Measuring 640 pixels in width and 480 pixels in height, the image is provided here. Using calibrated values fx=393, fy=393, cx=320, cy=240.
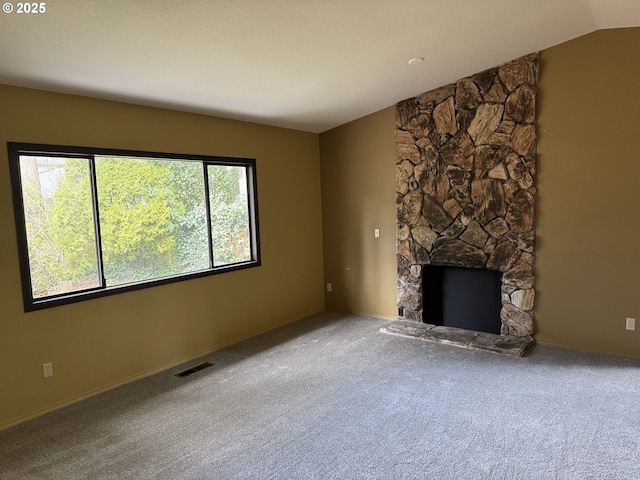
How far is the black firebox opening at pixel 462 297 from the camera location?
442cm

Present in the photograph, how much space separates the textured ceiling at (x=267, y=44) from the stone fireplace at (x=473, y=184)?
0.33 metres

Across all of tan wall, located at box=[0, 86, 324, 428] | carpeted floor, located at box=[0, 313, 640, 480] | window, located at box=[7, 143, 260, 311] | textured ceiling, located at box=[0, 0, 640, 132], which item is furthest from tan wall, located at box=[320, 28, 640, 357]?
window, located at box=[7, 143, 260, 311]

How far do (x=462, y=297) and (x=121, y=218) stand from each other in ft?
12.3

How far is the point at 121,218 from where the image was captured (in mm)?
3529

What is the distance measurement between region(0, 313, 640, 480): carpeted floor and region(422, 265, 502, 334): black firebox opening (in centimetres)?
66

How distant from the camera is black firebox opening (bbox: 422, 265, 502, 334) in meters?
4.42

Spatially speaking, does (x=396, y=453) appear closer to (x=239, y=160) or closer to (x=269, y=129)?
(x=239, y=160)

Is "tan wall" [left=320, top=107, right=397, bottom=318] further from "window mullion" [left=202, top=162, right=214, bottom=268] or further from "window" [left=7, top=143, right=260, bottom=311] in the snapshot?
"window mullion" [left=202, top=162, right=214, bottom=268]

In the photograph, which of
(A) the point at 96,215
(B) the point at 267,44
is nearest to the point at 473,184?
(B) the point at 267,44

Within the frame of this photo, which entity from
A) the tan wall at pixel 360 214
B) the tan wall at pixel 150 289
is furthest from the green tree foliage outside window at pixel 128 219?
the tan wall at pixel 360 214

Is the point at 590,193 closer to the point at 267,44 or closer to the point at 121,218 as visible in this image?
the point at 267,44

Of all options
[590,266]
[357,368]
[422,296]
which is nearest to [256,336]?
[357,368]

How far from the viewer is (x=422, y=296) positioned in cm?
482

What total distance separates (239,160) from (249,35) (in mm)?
1945
